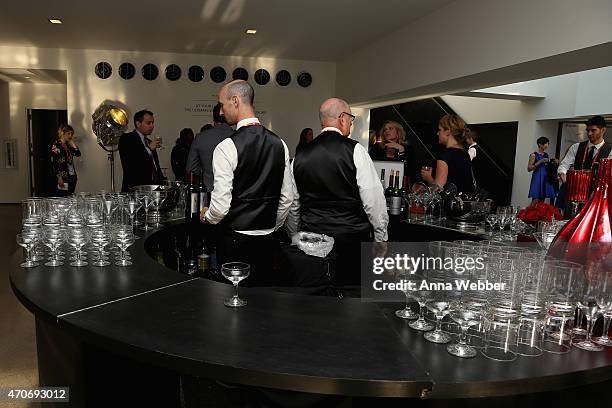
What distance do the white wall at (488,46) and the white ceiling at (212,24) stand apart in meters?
0.33

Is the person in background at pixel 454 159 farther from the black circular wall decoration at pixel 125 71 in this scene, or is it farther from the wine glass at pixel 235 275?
the black circular wall decoration at pixel 125 71

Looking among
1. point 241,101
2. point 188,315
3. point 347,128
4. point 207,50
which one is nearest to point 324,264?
point 347,128

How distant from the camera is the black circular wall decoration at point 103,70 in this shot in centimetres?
831

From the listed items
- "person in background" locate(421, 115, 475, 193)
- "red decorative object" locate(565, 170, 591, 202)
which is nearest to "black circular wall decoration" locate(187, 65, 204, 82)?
"person in background" locate(421, 115, 475, 193)

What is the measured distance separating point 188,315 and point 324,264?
1.51m

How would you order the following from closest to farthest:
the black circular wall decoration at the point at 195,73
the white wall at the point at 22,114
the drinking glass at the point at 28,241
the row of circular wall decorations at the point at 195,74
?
the drinking glass at the point at 28,241 → the row of circular wall decorations at the point at 195,74 → the black circular wall decoration at the point at 195,73 → the white wall at the point at 22,114

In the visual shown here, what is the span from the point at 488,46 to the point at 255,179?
3344mm

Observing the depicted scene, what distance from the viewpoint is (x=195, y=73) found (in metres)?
8.69

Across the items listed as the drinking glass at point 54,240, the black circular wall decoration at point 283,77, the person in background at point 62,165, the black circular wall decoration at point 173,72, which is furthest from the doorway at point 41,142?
the drinking glass at point 54,240

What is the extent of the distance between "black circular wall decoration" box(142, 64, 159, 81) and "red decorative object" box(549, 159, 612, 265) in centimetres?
813

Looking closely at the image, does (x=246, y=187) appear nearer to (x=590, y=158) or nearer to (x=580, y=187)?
(x=580, y=187)

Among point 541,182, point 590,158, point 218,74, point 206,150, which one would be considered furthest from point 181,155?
point 541,182

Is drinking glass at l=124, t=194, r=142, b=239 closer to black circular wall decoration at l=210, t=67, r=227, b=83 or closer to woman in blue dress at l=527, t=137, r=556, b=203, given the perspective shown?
black circular wall decoration at l=210, t=67, r=227, b=83

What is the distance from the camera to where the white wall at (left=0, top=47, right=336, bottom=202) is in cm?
822
